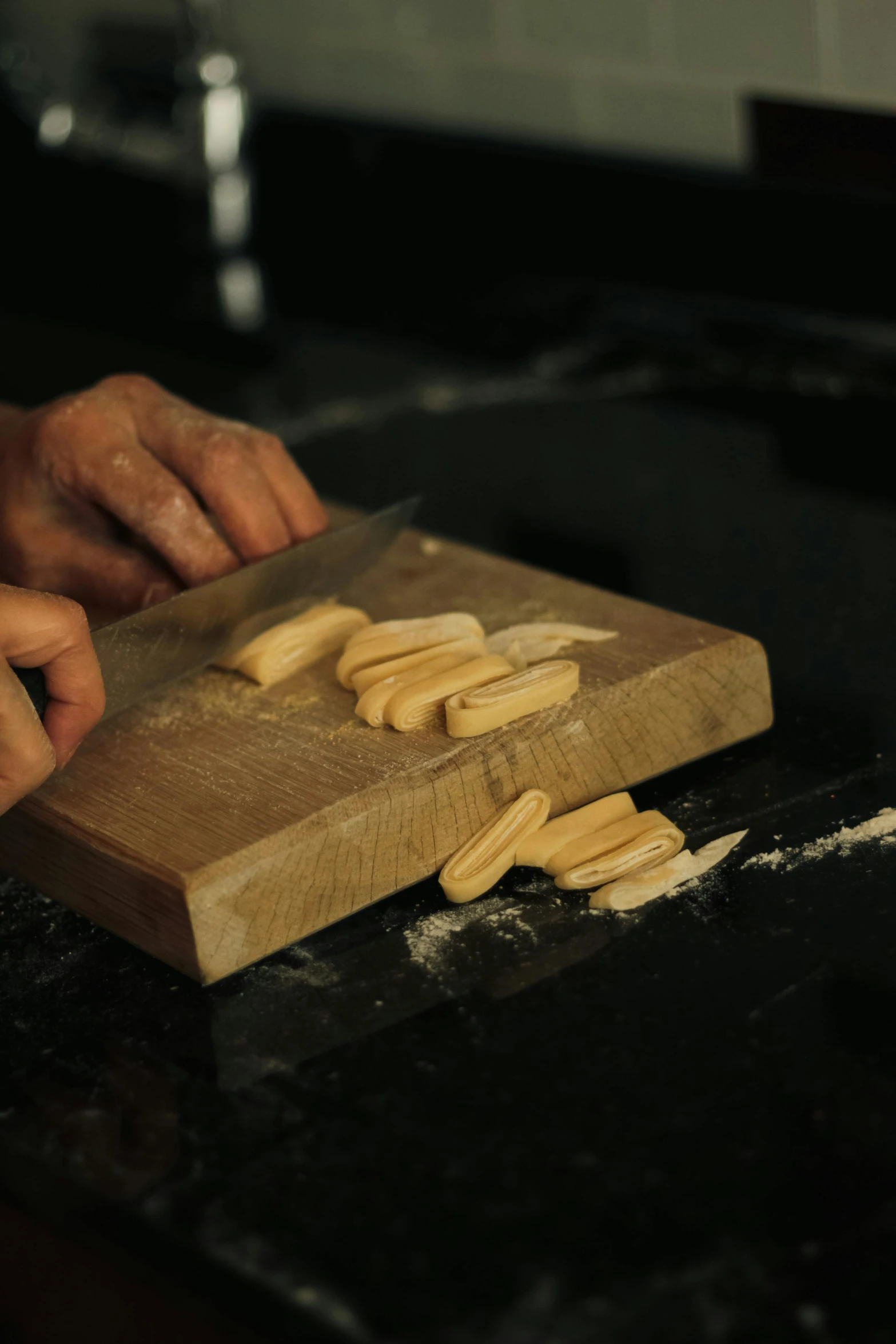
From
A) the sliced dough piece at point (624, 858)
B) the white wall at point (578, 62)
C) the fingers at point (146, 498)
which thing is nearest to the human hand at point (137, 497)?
the fingers at point (146, 498)

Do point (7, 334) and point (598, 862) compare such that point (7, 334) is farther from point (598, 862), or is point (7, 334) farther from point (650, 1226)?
point (650, 1226)

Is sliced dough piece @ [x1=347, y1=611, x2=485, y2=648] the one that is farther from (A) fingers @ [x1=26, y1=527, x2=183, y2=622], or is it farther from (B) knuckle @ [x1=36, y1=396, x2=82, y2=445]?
(B) knuckle @ [x1=36, y1=396, x2=82, y2=445]

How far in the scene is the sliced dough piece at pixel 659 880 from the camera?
972 mm

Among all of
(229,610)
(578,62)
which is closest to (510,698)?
(229,610)

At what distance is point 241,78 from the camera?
2.57 m

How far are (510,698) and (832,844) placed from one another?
233mm

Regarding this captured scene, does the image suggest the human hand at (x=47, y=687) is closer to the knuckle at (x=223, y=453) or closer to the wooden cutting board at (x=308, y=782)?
the wooden cutting board at (x=308, y=782)

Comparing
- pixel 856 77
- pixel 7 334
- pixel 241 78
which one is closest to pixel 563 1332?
pixel 856 77

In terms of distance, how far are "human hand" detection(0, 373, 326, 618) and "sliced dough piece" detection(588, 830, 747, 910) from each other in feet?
1.52

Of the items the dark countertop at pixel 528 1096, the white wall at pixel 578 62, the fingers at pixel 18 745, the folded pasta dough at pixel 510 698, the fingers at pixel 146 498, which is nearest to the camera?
the dark countertop at pixel 528 1096

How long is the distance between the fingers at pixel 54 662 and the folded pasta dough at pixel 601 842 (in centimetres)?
32

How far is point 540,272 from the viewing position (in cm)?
204

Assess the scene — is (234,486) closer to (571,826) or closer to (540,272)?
(571,826)

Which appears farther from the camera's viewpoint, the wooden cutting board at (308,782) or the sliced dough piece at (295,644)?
the sliced dough piece at (295,644)
